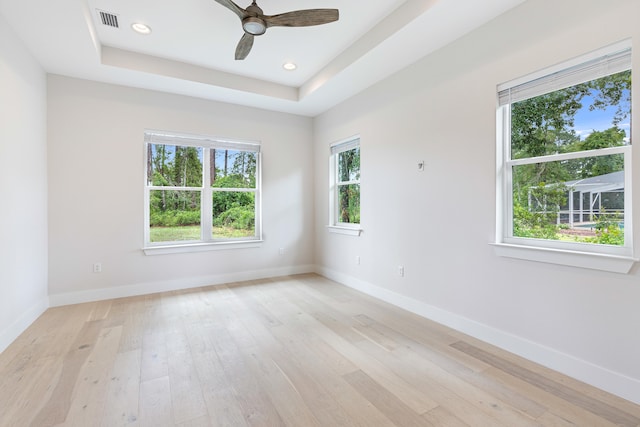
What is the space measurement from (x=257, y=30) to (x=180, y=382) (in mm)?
2706

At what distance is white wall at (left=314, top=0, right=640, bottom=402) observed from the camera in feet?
6.38

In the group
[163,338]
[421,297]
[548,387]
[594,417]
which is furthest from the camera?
[421,297]

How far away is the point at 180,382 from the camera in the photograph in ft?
6.74

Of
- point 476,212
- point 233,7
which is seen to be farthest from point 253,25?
point 476,212

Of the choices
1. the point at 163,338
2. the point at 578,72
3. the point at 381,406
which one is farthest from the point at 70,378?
the point at 578,72

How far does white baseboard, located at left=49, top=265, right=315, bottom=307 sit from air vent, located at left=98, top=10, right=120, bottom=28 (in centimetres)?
298

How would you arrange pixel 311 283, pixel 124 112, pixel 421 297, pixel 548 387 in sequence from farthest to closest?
1. pixel 311 283
2. pixel 124 112
3. pixel 421 297
4. pixel 548 387

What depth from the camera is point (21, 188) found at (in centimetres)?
286

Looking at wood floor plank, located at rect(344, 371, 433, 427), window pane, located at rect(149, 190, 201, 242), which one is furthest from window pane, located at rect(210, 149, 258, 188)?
wood floor plank, located at rect(344, 371, 433, 427)

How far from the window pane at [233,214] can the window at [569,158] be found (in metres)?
3.53

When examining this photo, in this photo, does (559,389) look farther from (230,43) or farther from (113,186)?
(113,186)

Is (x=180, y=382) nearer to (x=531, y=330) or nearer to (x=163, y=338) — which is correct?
(x=163, y=338)

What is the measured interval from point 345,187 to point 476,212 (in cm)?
229

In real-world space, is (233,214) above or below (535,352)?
above
